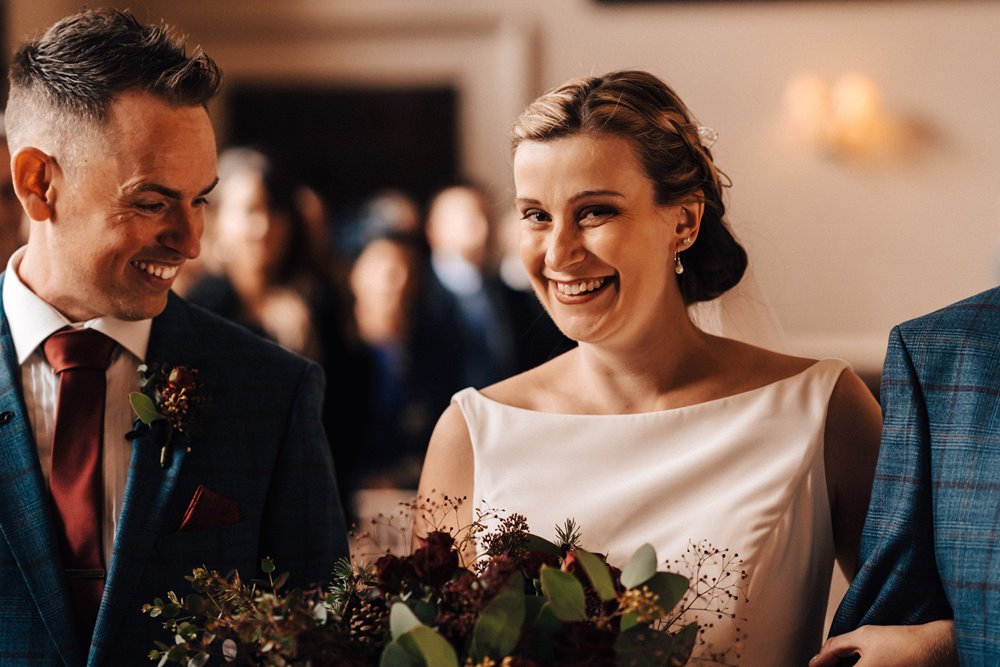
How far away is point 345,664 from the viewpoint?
1.33 m

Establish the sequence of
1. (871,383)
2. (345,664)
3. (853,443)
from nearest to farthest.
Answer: (345,664), (853,443), (871,383)

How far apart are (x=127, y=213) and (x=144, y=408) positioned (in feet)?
1.00

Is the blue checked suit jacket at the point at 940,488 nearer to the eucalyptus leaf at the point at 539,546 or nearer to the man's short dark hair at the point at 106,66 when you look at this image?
the eucalyptus leaf at the point at 539,546

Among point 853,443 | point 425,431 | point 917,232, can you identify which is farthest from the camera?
point 917,232

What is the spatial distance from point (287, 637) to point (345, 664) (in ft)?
0.27

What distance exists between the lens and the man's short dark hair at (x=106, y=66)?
1.82 m

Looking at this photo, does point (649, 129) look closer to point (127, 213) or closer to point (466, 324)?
point (127, 213)

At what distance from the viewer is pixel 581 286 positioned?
1.94 meters

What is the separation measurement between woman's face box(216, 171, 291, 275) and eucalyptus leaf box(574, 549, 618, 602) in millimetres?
3037

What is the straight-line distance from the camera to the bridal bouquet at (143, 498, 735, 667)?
4.29ft

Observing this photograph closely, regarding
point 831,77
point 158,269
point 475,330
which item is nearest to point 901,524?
point 158,269

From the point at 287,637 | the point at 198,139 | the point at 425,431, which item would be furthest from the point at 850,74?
the point at 287,637

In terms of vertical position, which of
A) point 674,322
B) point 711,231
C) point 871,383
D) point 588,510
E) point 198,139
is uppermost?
point 198,139

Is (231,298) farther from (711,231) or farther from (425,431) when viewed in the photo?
(711,231)
